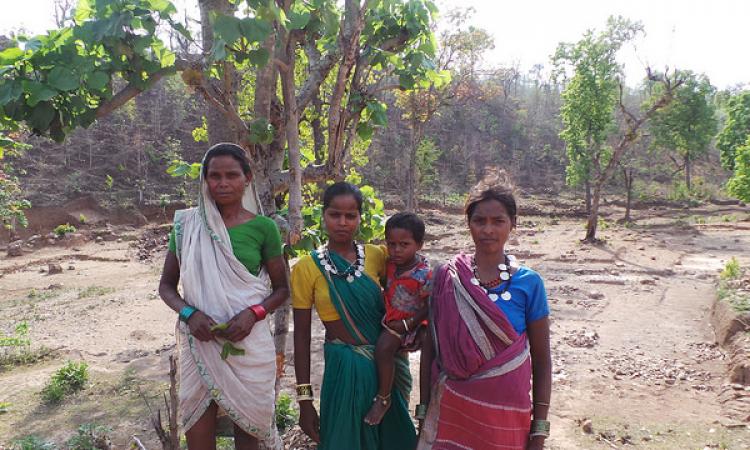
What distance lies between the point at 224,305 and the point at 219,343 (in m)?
0.16

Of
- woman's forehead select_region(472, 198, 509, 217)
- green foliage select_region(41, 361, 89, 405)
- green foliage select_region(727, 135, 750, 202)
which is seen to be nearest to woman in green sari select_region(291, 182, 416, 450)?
woman's forehead select_region(472, 198, 509, 217)

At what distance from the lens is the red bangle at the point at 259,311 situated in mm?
1938

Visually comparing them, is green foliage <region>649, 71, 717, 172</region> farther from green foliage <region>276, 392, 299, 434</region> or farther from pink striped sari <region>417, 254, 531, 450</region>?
pink striped sari <region>417, 254, 531, 450</region>

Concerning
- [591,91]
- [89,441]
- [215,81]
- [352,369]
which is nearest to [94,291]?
[89,441]

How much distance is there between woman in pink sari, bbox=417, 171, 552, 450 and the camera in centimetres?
179

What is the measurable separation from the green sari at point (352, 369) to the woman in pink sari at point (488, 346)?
0.81 feet

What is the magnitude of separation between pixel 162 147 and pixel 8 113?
27.0 metres

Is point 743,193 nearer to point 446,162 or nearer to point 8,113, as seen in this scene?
point 8,113

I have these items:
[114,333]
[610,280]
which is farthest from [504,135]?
[114,333]

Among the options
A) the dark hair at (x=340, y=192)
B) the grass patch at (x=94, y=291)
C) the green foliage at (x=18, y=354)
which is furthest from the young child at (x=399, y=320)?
the grass patch at (x=94, y=291)

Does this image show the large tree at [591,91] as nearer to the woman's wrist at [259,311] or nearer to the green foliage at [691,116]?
the green foliage at [691,116]

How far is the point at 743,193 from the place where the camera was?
11898mm

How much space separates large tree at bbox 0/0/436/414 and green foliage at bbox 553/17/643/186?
56.8ft

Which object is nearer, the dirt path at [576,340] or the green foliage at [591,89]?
the dirt path at [576,340]
